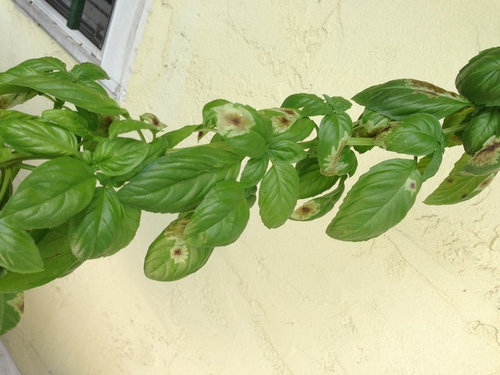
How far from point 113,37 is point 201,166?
90 centimetres

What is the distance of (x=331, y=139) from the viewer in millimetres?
423

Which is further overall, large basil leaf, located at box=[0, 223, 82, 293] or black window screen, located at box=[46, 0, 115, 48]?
black window screen, located at box=[46, 0, 115, 48]

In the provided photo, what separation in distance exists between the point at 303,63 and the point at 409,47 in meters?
0.17

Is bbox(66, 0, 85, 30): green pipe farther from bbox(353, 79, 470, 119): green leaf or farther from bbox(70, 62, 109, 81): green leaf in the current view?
bbox(353, 79, 470, 119): green leaf

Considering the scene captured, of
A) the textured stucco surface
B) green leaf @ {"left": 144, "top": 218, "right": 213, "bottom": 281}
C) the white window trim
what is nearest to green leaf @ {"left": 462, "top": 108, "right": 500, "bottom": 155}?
green leaf @ {"left": 144, "top": 218, "right": 213, "bottom": 281}

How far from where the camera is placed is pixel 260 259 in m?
1.01

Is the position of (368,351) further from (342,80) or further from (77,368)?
(77,368)

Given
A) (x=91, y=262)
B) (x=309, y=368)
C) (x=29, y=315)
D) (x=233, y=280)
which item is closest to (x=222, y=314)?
(x=233, y=280)

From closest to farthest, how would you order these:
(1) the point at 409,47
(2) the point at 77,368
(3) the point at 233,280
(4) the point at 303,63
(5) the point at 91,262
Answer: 1. (1) the point at 409,47
2. (4) the point at 303,63
3. (3) the point at 233,280
4. (5) the point at 91,262
5. (2) the point at 77,368

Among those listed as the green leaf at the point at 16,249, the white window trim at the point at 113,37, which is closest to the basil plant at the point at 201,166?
the green leaf at the point at 16,249

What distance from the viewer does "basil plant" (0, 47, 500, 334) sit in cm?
38

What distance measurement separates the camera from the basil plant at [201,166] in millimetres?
381

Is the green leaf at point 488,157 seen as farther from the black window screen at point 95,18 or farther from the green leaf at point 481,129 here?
the black window screen at point 95,18

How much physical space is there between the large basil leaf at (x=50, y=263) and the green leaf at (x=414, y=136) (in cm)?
23
